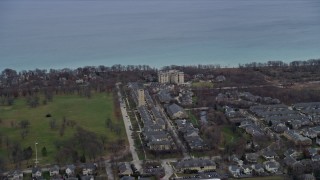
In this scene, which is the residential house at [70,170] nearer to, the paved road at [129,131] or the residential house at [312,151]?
the paved road at [129,131]

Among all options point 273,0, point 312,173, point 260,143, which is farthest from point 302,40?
point 273,0

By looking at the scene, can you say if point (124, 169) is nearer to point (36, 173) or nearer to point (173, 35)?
point (36, 173)

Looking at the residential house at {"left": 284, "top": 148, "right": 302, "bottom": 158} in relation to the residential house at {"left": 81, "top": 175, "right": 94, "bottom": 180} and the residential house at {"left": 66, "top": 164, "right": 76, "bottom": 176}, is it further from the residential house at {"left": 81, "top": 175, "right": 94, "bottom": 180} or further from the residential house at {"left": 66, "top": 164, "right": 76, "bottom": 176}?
the residential house at {"left": 66, "top": 164, "right": 76, "bottom": 176}

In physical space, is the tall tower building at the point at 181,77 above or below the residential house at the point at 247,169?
above

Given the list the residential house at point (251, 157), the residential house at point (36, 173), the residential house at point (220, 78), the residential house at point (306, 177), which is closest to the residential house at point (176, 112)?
the residential house at point (251, 157)

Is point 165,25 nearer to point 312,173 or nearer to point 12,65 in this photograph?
point 12,65

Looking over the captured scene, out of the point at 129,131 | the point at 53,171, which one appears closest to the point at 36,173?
the point at 53,171
